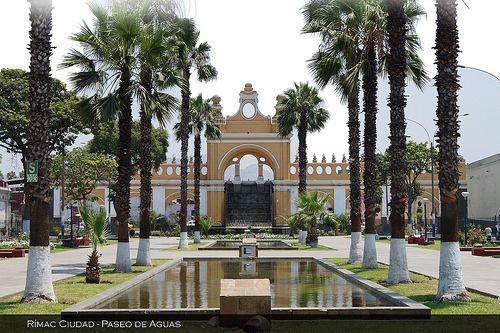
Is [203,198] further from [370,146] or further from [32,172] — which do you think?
[32,172]

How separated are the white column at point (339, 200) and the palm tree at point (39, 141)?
200 ft

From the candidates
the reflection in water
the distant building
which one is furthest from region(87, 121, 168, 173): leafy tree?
the reflection in water

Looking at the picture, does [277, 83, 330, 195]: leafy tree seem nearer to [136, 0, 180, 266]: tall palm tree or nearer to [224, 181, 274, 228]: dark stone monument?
[136, 0, 180, 266]: tall palm tree

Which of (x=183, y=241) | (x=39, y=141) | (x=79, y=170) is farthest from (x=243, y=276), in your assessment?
(x=79, y=170)

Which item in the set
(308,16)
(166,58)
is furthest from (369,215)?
(166,58)

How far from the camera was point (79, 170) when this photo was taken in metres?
54.4

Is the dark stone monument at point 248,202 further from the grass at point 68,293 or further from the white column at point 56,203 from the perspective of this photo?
the grass at point 68,293

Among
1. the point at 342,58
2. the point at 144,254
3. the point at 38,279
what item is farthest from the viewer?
the point at 144,254

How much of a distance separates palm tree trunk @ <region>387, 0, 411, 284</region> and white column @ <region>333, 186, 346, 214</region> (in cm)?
5616

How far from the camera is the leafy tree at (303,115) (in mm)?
41781

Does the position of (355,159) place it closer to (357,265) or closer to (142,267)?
(357,265)

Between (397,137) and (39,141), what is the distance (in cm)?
903

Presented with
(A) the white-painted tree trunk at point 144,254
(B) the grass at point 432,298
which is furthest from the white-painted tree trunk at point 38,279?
(A) the white-painted tree trunk at point 144,254

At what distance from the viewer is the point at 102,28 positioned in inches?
834
